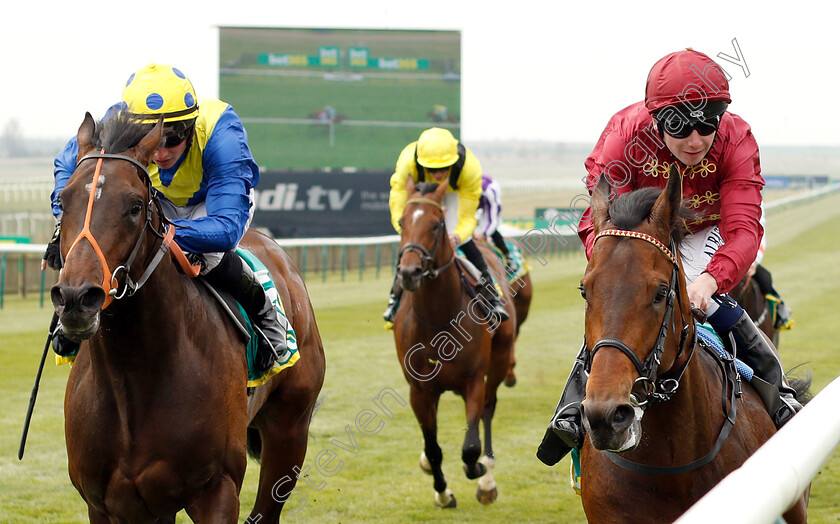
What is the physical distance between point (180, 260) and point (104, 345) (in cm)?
39

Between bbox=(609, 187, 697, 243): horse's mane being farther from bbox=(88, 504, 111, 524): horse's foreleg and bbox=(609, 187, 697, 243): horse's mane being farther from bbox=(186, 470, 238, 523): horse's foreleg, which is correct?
bbox=(88, 504, 111, 524): horse's foreleg

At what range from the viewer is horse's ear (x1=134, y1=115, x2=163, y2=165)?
9.55ft

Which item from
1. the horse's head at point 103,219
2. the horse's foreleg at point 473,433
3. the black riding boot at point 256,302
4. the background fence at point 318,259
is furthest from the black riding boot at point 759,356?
the background fence at point 318,259

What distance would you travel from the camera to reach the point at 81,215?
2639 mm

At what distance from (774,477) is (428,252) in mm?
4537

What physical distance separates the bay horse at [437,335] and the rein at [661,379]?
9.23 feet

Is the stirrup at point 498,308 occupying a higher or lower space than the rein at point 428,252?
lower

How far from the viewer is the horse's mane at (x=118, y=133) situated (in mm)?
2869

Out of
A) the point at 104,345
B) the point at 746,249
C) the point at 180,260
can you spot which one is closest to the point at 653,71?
the point at 746,249

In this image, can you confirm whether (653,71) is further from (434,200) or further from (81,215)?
(434,200)

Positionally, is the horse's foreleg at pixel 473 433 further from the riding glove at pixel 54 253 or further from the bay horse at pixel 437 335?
the riding glove at pixel 54 253

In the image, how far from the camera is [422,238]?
5949 mm

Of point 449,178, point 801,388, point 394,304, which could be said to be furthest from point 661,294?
point 449,178

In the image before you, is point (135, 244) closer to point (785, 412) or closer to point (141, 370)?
point (141, 370)
